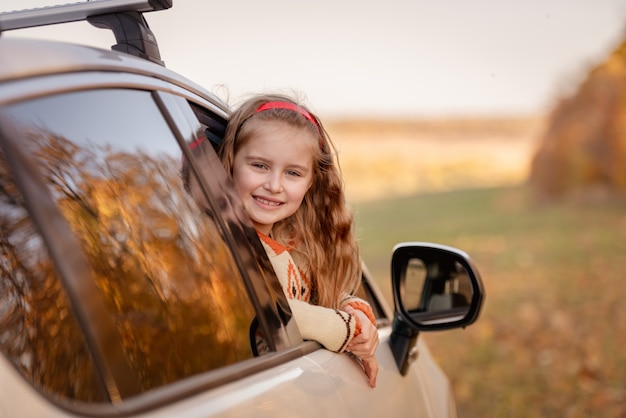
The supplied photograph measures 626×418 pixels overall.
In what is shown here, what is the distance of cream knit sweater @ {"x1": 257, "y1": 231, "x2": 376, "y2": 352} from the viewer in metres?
2.52

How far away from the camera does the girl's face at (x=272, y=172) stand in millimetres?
2816

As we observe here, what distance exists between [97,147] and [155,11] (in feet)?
2.66

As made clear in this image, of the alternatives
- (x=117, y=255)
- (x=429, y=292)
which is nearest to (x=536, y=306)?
(x=429, y=292)

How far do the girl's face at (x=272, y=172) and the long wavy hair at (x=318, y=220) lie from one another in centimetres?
3

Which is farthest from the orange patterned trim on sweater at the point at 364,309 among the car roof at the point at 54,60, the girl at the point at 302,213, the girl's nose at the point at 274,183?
the car roof at the point at 54,60

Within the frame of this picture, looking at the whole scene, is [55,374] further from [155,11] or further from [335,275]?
[335,275]

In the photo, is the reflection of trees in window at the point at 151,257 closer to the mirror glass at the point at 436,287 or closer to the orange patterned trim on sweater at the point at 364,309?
the orange patterned trim on sweater at the point at 364,309

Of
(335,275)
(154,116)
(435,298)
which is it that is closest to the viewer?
(154,116)

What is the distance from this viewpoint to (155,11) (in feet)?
8.01

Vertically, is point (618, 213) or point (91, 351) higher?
point (91, 351)

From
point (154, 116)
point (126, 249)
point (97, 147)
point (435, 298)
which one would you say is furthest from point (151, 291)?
point (435, 298)

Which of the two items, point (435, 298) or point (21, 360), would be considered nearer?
point (21, 360)

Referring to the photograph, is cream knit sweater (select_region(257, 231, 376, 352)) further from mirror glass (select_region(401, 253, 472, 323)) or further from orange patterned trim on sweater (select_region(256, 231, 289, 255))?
mirror glass (select_region(401, 253, 472, 323))

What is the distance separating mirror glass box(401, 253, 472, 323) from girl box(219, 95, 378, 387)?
0.35 meters
